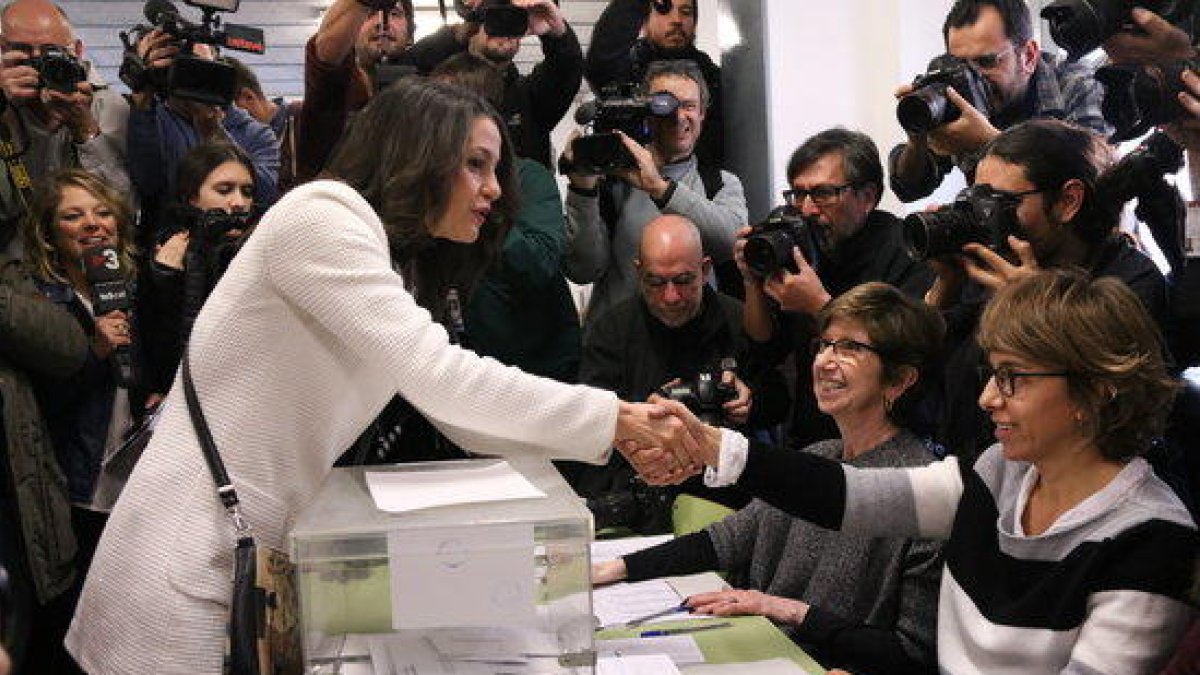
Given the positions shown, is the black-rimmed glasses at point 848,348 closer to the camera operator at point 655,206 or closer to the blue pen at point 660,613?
the blue pen at point 660,613

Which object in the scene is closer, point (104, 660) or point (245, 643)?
point (245, 643)

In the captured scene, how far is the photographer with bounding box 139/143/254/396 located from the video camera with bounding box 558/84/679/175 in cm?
82

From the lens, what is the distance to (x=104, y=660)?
1626mm

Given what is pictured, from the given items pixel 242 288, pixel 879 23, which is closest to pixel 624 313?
pixel 879 23

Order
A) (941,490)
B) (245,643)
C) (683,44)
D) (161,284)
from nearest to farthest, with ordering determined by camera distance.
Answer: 1. (245,643)
2. (941,490)
3. (161,284)
4. (683,44)

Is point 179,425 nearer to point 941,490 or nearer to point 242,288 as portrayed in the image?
point 242,288

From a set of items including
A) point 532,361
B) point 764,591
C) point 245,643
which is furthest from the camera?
point 532,361

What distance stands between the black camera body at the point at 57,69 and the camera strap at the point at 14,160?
0.37 ft

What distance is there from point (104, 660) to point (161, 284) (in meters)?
1.57

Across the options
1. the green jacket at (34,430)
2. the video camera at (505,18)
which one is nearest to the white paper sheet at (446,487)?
the green jacket at (34,430)

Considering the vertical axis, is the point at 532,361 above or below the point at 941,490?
below

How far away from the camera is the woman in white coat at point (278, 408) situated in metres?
1.56

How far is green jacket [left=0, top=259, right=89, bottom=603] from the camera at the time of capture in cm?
272

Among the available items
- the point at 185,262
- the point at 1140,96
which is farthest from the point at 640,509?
the point at 1140,96
